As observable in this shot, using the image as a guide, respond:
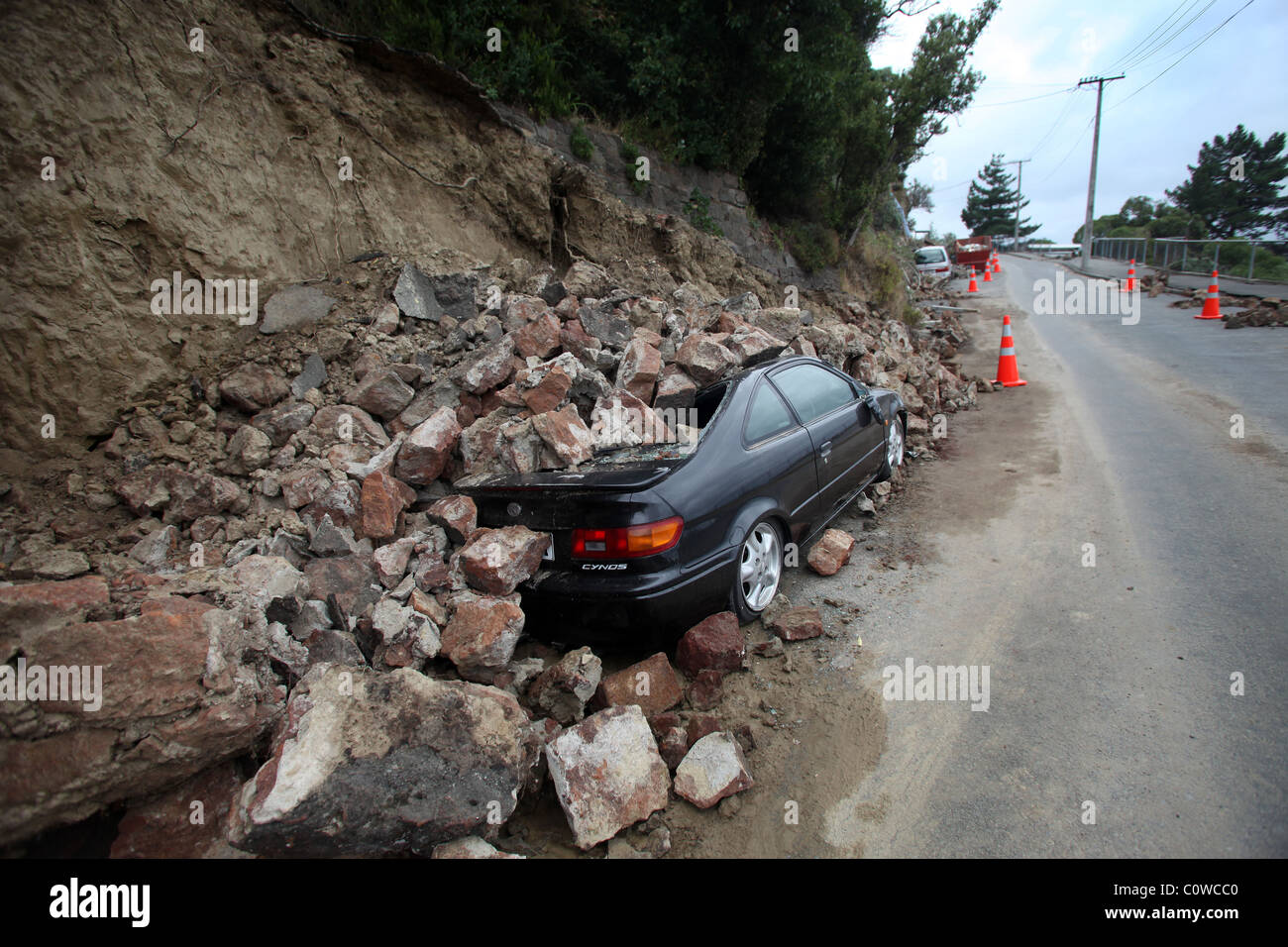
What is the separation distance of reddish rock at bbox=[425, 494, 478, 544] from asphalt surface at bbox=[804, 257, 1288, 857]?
2.17 meters

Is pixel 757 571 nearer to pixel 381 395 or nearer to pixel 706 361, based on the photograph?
pixel 706 361

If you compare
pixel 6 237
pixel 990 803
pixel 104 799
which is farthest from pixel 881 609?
pixel 6 237

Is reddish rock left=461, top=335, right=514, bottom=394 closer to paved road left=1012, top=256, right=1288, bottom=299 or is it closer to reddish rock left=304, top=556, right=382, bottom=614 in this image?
reddish rock left=304, top=556, right=382, bottom=614

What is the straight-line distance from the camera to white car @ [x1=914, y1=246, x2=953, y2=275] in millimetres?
26822

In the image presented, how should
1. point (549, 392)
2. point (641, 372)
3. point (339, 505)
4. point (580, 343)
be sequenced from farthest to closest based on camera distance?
point (580, 343) → point (641, 372) → point (549, 392) → point (339, 505)

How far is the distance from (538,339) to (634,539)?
285cm

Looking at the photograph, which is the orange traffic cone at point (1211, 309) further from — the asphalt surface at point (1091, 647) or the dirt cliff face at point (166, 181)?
the dirt cliff face at point (166, 181)

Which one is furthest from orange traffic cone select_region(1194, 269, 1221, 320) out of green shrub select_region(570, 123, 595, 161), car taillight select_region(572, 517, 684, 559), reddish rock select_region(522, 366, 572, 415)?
car taillight select_region(572, 517, 684, 559)

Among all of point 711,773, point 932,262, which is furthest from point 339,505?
point 932,262

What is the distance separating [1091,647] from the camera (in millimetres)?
3383

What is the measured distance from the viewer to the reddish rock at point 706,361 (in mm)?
5195

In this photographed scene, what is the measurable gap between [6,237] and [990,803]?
657 centimetres

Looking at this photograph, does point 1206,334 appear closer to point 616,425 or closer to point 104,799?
point 616,425

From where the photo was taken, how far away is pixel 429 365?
558 cm
